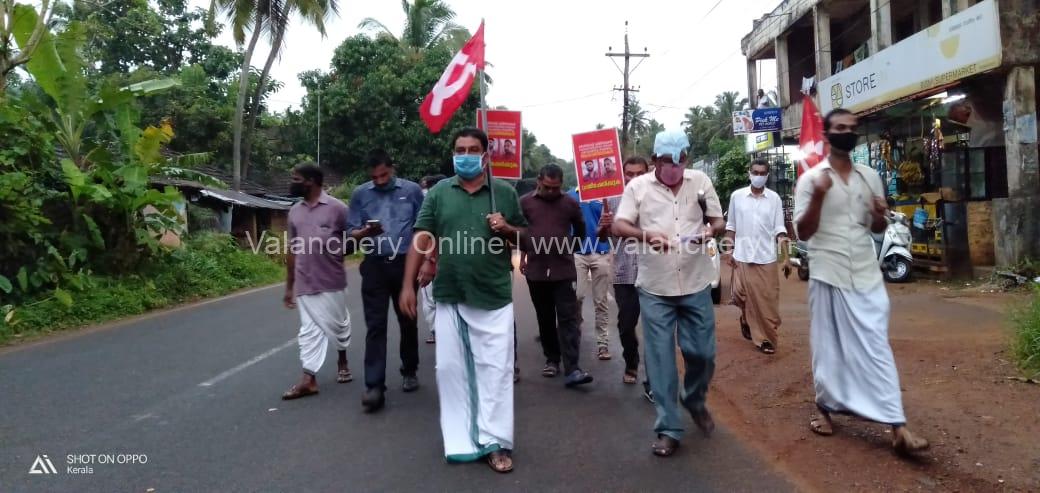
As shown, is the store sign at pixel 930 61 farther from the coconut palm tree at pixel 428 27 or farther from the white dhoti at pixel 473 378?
the coconut palm tree at pixel 428 27

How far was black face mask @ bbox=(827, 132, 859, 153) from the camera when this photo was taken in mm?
3959

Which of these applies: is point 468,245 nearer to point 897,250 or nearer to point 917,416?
point 917,416

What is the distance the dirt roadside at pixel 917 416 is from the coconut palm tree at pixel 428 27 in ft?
78.0

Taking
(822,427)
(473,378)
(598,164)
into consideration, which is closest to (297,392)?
(473,378)

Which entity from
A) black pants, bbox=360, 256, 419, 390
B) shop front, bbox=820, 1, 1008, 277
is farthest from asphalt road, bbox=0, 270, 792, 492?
shop front, bbox=820, 1, 1008, 277

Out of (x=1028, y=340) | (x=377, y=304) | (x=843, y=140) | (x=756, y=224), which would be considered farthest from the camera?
(x=756, y=224)

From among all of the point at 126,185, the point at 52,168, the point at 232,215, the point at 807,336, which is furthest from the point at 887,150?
the point at 232,215

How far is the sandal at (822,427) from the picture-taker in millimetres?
4250

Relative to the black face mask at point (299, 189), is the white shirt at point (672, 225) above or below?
below

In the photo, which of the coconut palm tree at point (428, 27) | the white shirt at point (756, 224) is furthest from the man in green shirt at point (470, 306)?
the coconut palm tree at point (428, 27)

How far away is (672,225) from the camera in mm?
4191

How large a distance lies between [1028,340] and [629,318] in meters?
3.00

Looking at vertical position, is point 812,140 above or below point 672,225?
above

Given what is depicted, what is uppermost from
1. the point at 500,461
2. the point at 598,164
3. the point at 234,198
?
the point at 234,198
